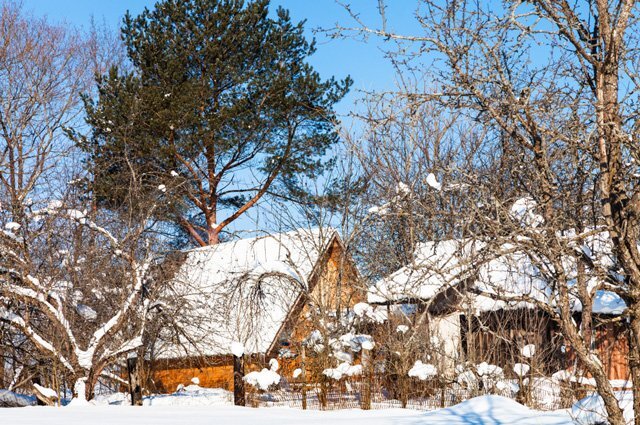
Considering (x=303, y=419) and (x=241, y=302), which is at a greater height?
(x=241, y=302)

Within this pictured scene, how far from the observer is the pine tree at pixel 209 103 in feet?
85.0

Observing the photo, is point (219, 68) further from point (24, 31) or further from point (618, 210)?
point (618, 210)

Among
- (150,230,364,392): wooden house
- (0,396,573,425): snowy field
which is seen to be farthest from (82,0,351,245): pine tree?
(0,396,573,425): snowy field

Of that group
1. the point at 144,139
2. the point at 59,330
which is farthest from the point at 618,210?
the point at 144,139

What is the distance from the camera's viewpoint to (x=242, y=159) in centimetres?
2900

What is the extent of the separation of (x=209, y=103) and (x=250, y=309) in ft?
41.6

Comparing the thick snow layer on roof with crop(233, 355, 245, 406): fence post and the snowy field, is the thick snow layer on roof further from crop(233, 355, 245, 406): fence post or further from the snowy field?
crop(233, 355, 245, 406): fence post

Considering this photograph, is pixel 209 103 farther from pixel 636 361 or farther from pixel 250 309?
pixel 636 361

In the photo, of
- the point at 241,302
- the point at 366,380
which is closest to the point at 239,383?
the point at 241,302

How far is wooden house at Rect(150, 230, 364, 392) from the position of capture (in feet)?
58.6

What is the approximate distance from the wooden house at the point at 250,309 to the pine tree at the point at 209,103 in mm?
5310

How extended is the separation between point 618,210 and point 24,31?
28.3m

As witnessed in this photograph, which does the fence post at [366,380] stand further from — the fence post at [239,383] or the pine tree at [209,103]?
the pine tree at [209,103]

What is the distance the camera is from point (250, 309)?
17625 millimetres
